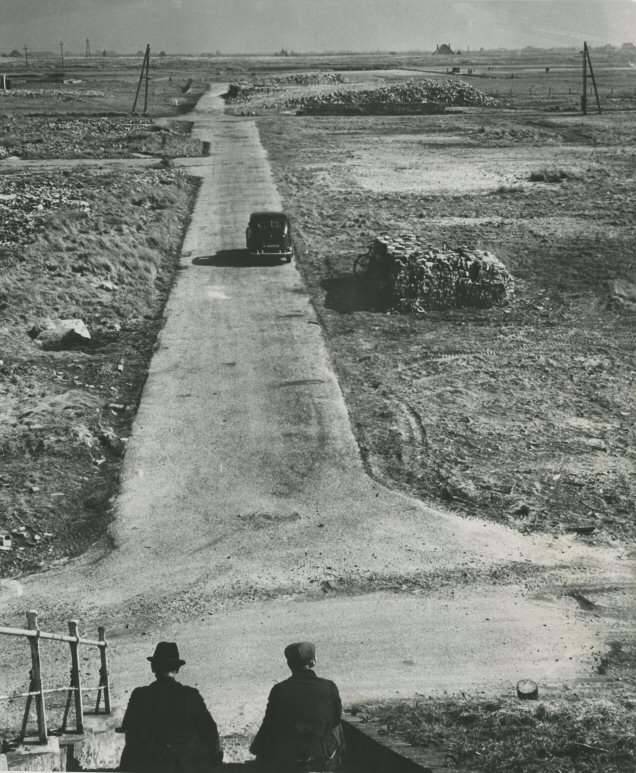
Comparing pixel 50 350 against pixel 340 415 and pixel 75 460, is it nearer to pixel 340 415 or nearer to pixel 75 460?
pixel 75 460

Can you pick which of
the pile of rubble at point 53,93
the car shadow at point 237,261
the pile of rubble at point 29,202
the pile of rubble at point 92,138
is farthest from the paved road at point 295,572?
the pile of rubble at point 53,93

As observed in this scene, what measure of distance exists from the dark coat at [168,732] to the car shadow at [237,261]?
77.6ft

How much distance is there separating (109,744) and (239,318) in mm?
16979

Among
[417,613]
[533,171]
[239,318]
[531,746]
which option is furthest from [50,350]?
[533,171]

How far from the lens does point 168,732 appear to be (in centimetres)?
Result: 649

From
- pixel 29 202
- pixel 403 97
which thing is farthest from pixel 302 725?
pixel 403 97

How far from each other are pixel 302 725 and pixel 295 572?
6.52 m

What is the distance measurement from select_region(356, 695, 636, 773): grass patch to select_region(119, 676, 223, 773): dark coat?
2.10 m

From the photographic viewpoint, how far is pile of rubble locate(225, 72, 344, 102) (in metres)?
95.5

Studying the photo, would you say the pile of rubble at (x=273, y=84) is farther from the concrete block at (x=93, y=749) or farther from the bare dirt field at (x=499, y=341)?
the concrete block at (x=93, y=749)

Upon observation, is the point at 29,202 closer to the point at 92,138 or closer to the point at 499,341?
the point at 499,341

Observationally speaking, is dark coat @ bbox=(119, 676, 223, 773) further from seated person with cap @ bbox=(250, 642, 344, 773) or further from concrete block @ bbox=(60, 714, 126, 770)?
concrete block @ bbox=(60, 714, 126, 770)

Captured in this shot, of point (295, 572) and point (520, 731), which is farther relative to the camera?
point (295, 572)

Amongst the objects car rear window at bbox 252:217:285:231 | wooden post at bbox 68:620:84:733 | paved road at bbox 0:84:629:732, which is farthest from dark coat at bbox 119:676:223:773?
car rear window at bbox 252:217:285:231
